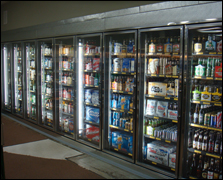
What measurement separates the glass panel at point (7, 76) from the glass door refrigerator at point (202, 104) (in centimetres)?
643

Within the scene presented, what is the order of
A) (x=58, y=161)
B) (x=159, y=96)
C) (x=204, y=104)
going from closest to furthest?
(x=204, y=104), (x=159, y=96), (x=58, y=161)

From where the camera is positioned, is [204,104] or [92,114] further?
[92,114]

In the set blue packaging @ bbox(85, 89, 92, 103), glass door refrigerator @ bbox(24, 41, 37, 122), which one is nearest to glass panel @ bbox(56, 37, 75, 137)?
blue packaging @ bbox(85, 89, 92, 103)

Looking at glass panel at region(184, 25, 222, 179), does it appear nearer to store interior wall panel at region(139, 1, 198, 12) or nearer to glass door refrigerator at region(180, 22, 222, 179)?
glass door refrigerator at region(180, 22, 222, 179)

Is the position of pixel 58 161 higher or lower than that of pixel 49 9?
lower

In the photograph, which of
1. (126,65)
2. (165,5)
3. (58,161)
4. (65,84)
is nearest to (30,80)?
(65,84)

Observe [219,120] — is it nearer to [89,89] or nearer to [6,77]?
[89,89]

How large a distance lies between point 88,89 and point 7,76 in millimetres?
4464

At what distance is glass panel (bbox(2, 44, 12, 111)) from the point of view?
7973 mm

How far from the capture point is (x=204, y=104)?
132 inches

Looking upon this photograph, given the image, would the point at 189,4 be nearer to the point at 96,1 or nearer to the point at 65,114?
the point at 96,1

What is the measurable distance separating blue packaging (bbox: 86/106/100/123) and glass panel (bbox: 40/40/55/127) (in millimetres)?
1588

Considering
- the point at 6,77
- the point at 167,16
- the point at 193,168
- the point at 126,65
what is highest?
the point at 167,16

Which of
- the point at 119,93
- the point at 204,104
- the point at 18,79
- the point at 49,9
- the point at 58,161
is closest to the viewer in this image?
the point at 204,104
